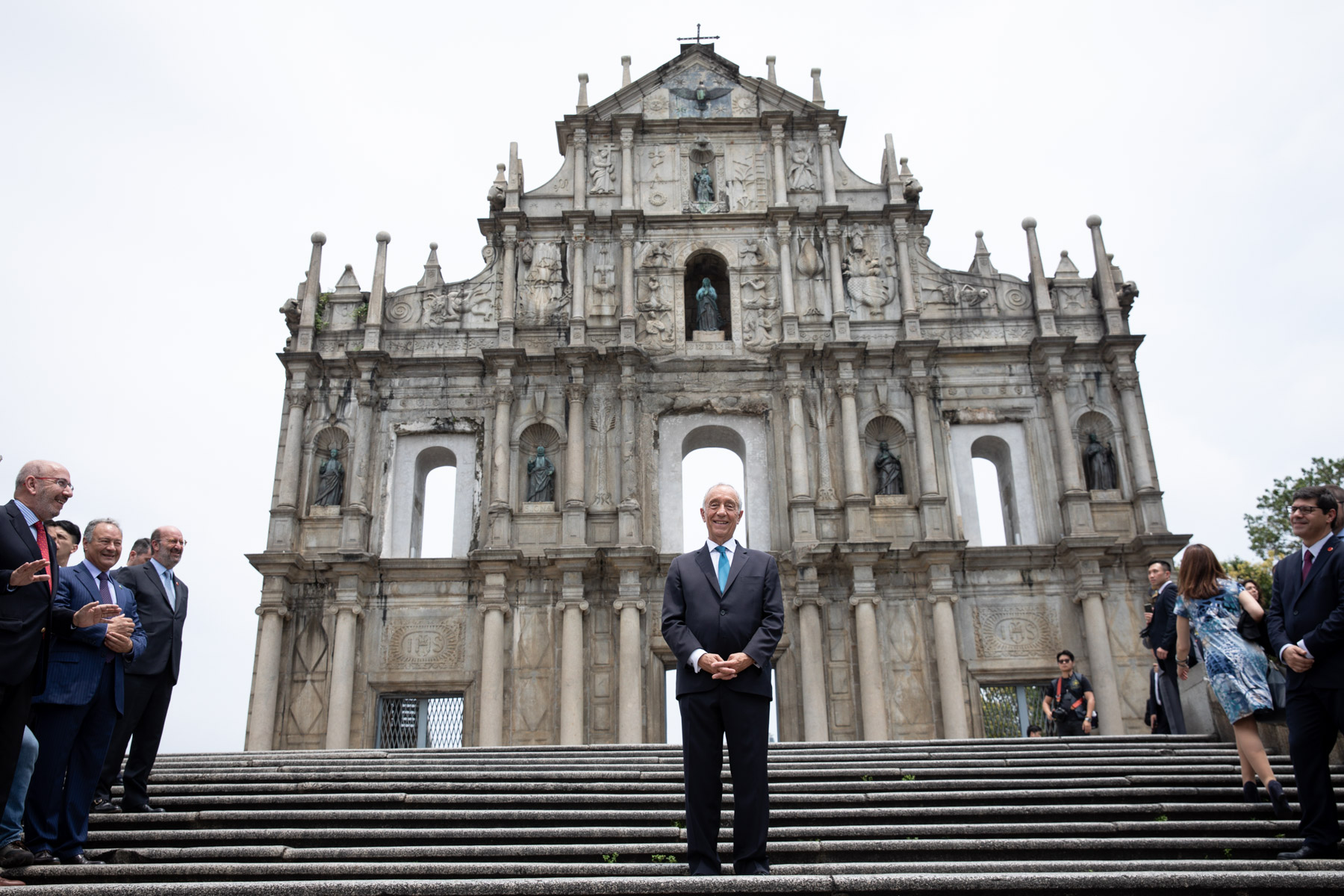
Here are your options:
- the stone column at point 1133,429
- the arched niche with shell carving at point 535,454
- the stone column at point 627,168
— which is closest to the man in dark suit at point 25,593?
the arched niche with shell carving at point 535,454

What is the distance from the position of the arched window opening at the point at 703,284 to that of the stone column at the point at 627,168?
176 centimetres

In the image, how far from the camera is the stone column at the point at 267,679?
56.4ft

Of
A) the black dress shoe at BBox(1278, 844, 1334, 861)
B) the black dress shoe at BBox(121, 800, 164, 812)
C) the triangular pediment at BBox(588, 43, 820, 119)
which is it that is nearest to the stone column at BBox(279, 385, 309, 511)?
the triangular pediment at BBox(588, 43, 820, 119)

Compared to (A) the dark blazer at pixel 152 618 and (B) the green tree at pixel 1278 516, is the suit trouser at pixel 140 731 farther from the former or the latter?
(B) the green tree at pixel 1278 516

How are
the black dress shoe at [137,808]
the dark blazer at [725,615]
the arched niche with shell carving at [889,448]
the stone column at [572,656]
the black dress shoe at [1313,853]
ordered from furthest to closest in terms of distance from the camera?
the arched niche with shell carving at [889,448] → the stone column at [572,656] → the black dress shoe at [137,808] → the black dress shoe at [1313,853] → the dark blazer at [725,615]

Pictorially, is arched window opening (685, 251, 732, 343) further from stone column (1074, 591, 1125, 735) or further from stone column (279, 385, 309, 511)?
stone column (1074, 591, 1125, 735)

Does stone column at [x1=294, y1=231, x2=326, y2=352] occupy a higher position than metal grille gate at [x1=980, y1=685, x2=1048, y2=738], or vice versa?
stone column at [x1=294, y1=231, x2=326, y2=352]

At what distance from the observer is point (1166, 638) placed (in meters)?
10.0

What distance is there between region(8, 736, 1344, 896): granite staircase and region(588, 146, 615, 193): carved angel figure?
14.1 m

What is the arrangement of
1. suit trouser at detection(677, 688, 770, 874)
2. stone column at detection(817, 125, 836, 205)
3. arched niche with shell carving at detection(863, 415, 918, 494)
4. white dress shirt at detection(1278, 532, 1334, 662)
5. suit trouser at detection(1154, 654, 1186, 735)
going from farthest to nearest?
stone column at detection(817, 125, 836, 205), arched niche with shell carving at detection(863, 415, 918, 494), suit trouser at detection(1154, 654, 1186, 735), white dress shirt at detection(1278, 532, 1334, 662), suit trouser at detection(677, 688, 770, 874)

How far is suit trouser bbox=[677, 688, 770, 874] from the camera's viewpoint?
17.0 ft

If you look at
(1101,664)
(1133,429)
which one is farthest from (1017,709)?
(1133,429)

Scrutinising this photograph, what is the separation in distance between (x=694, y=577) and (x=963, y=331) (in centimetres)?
1601

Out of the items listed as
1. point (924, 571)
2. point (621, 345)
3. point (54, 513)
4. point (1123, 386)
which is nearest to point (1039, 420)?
point (1123, 386)
